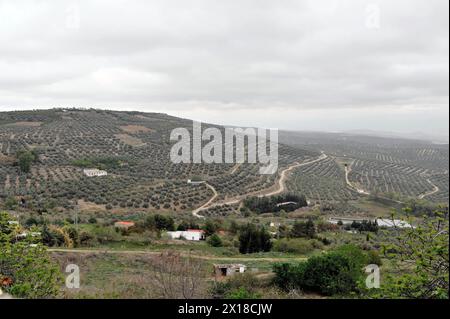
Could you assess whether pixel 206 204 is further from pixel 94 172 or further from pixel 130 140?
pixel 130 140

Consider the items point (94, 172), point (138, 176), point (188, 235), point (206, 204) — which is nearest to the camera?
point (188, 235)

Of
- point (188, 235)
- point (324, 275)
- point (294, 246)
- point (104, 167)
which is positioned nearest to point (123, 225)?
point (188, 235)

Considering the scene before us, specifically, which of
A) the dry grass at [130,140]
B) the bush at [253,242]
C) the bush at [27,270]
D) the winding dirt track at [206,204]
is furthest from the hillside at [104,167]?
the bush at [27,270]

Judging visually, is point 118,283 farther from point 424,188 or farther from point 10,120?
point 424,188

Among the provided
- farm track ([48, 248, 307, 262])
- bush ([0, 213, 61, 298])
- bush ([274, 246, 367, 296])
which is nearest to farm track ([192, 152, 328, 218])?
farm track ([48, 248, 307, 262])

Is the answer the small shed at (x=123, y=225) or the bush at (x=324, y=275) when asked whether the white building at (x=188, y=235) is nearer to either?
the small shed at (x=123, y=225)

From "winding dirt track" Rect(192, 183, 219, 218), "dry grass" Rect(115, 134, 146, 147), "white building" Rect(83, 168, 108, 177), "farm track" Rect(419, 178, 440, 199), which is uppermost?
"dry grass" Rect(115, 134, 146, 147)

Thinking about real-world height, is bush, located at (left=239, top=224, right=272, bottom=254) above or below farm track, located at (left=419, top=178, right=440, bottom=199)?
above

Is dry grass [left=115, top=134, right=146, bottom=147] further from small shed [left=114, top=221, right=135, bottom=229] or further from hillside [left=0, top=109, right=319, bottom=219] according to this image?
small shed [left=114, top=221, right=135, bottom=229]
